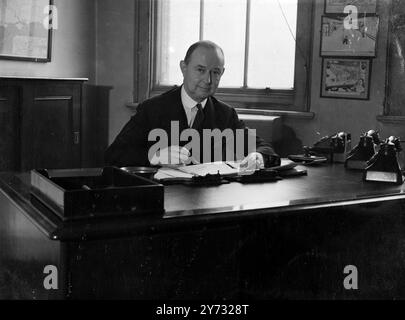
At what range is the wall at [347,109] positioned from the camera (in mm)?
4055

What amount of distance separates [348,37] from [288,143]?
92cm

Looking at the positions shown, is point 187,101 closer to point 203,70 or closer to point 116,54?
point 203,70

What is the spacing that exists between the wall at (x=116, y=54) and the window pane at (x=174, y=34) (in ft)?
0.96

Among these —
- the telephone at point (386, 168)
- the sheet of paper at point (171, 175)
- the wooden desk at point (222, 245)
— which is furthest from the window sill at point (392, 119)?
the sheet of paper at point (171, 175)

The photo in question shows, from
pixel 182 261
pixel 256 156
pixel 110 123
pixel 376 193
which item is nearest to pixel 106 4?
pixel 110 123

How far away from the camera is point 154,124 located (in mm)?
3299

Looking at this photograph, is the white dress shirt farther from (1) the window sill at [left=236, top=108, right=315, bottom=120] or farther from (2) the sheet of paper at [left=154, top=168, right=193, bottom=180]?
(1) the window sill at [left=236, top=108, right=315, bottom=120]

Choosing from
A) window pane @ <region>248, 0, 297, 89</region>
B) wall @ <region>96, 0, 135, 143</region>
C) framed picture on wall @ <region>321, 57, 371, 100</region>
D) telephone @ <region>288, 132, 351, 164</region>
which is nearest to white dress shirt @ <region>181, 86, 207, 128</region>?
telephone @ <region>288, 132, 351, 164</region>

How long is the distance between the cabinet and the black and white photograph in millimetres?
13

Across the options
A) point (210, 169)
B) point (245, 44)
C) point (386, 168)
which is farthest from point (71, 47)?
point (386, 168)

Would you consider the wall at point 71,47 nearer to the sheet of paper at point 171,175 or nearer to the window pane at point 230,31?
the window pane at point 230,31

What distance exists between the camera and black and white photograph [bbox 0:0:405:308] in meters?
1.60
